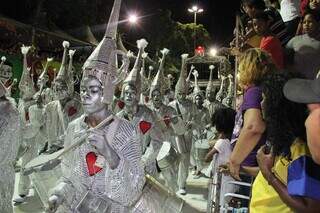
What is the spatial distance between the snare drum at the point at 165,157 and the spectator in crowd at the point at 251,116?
305 centimetres

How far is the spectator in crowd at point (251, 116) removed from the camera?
9.97ft

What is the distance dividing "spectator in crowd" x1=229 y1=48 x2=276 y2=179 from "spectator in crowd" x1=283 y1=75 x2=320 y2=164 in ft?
2.84

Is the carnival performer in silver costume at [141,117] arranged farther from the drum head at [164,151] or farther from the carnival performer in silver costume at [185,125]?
the carnival performer in silver costume at [185,125]

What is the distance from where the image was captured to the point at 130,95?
5809 mm

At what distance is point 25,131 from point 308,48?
585 centimetres

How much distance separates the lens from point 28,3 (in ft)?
59.9

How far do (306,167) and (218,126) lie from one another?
2553mm

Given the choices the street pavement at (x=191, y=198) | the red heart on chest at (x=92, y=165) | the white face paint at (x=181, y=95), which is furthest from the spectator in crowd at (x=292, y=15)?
the white face paint at (x=181, y=95)

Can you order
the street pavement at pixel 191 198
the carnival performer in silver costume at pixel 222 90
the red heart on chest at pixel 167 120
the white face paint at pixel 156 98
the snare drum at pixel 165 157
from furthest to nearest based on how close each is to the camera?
the carnival performer in silver costume at pixel 222 90, the white face paint at pixel 156 98, the red heart on chest at pixel 167 120, the street pavement at pixel 191 198, the snare drum at pixel 165 157

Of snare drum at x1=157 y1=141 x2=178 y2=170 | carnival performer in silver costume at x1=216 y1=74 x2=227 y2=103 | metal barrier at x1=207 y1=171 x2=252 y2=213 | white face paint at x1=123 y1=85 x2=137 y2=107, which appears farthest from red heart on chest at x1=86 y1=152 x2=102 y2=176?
carnival performer in silver costume at x1=216 y1=74 x2=227 y2=103

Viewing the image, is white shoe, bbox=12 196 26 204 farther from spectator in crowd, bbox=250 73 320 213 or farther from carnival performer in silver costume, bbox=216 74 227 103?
carnival performer in silver costume, bbox=216 74 227 103

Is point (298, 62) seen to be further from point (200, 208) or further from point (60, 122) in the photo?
point (60, 122)

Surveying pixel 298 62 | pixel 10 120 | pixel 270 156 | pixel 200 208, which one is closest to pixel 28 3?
pixel 200 208

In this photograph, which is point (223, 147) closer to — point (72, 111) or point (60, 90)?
point (72, 111)
